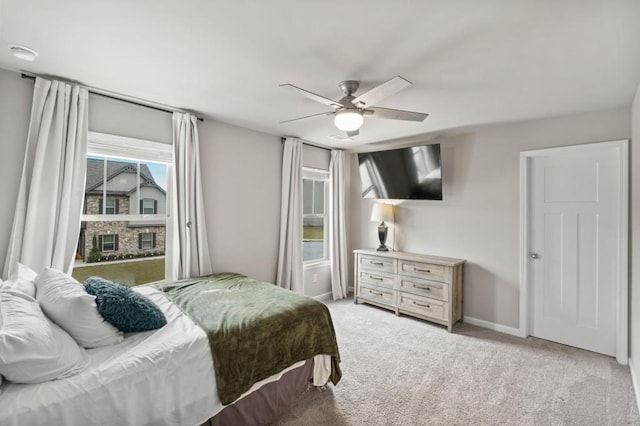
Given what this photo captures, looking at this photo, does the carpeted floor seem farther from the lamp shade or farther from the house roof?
the house roof

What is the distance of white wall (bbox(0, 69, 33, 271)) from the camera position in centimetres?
224

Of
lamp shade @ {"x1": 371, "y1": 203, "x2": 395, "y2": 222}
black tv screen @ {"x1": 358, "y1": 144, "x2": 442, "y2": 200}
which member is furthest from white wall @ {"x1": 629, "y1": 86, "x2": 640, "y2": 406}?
lamp shade @ {"x1": 371, "y1": 203, "x2": 395, "y2": 222}

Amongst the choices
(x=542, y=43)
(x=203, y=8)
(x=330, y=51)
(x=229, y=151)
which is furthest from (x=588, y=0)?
(x=229, y=151)

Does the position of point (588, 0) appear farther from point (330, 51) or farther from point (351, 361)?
point (351, 361)

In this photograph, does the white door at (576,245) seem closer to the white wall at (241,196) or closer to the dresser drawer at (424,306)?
the dresser drawer at (424,306)

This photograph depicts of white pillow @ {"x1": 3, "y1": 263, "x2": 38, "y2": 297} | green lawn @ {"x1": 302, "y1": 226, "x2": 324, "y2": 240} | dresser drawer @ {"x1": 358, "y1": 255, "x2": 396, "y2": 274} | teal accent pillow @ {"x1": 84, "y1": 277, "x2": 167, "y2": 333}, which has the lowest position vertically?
dresser drawer @ {"x1": 358, "y1": 255, "x2": 396, "y2": 274}

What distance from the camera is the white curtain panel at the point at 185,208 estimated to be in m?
3.08

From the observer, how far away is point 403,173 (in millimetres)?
4141

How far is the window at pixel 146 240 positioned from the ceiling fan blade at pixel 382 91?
2.43 m

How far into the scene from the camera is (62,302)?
1615mm

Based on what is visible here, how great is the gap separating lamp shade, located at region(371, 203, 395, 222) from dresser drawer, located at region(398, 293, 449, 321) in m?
1.13

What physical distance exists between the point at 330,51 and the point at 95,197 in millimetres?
2421

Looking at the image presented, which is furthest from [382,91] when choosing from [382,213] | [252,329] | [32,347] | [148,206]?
[382,213]

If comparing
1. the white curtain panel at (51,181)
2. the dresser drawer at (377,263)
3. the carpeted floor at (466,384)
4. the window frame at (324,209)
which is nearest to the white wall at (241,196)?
the window frame at (324,209)
